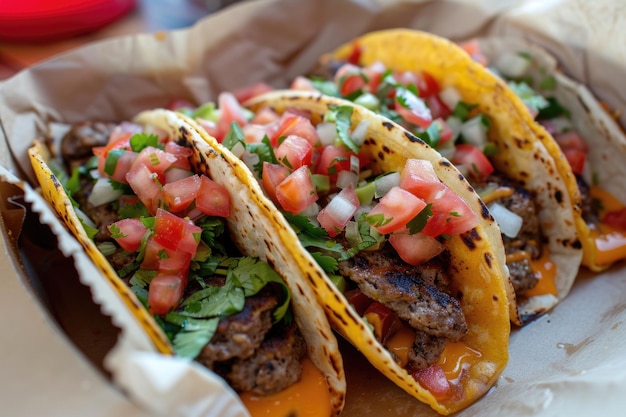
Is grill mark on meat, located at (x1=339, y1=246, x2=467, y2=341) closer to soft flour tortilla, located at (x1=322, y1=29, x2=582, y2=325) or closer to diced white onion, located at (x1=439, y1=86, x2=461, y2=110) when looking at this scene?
soft flour tortilla, located at (x1=322, y1=29, x2=582, y2=325)

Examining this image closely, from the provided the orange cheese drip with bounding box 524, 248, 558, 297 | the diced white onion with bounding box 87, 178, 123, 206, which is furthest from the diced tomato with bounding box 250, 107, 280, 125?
the orange cheese drip with bounding box 524, 248, 558, 297

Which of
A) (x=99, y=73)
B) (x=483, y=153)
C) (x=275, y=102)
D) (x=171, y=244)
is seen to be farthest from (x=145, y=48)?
(x=483, y=153)

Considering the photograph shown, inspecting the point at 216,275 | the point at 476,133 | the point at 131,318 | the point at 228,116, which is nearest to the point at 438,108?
the point at 476,133

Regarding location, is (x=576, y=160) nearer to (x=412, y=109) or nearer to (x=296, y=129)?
(x=412, y=109)

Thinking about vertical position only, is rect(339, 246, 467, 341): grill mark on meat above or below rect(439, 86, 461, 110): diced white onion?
below

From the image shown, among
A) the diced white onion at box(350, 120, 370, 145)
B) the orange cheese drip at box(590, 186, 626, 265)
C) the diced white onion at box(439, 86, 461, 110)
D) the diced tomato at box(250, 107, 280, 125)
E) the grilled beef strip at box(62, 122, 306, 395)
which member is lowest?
the orange cheese drip at box(590, 186, 626, 265)

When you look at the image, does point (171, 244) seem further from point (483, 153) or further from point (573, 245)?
point (573, 245)
